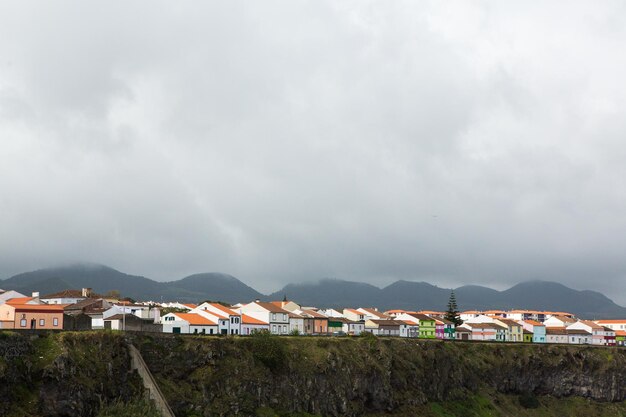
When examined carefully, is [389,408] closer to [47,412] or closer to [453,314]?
[47,412]

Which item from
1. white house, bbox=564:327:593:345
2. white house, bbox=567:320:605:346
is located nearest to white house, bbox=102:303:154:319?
white house, bbox=564:327:593:345

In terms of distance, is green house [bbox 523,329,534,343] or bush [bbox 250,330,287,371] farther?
green house [bbox 523,329,534,343]

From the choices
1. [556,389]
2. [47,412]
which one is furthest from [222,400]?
[556,389]

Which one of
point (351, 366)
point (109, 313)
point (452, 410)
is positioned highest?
point (109, 313)

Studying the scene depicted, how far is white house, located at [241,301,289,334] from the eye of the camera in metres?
123

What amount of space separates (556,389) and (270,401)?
226 feet

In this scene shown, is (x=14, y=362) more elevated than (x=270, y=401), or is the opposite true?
(x=14, y=362)

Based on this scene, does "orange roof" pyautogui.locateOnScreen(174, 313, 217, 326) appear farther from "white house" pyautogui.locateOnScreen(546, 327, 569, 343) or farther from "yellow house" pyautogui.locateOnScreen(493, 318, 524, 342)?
"white house" pyautogui.locateOnScreen(546, 327, 569, 343)

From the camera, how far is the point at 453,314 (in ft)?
591

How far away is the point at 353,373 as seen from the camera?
9275cm

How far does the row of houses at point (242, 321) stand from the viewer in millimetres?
80938

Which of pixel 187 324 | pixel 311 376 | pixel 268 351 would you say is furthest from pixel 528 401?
pixel 187 324

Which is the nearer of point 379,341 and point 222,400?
point 222,400

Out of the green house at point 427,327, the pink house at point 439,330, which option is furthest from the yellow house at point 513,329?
the green house at point 427,327
